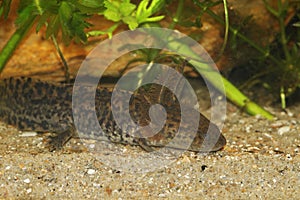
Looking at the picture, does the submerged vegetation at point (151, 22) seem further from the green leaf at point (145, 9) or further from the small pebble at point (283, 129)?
the small pebble at point (283, 129)

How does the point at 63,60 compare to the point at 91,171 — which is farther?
the point at 63,60

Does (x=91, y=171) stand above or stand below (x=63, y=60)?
below

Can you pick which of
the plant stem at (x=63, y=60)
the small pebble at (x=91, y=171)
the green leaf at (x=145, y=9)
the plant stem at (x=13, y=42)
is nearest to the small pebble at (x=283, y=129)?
the green leaf at (x=145, y=9)

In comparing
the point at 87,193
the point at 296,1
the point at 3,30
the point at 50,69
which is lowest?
the point at 87,193

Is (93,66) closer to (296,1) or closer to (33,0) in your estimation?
(33,0)

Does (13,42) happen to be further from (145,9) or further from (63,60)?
(145,9)

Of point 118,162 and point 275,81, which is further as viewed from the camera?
point 275,81

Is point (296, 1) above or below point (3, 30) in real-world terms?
above

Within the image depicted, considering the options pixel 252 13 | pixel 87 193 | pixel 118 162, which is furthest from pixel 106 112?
pixel 252 13

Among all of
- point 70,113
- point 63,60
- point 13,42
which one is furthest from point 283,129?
point 13,42
